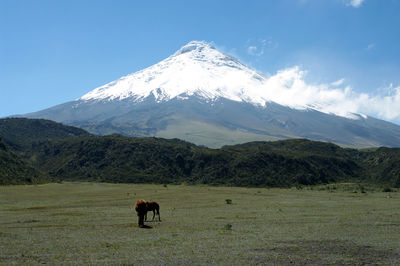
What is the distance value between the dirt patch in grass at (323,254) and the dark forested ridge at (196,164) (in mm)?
65496

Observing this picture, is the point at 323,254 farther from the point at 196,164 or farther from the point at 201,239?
the point at 196,164

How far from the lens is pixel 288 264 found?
1390 centimetres

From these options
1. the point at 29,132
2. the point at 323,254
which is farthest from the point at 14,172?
the point at 29,132

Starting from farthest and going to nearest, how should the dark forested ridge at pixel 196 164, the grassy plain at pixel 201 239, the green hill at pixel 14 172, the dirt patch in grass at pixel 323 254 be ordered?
the dark forested ridge at pixel 196 164, the green hill at pixel 14 172, the grassy plain at pixel 201 239, the dirt patch in grass at pixel 323 254

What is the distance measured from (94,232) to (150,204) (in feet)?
18.9

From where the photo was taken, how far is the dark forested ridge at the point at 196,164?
287 feet

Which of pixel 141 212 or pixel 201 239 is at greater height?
pixel 141 212

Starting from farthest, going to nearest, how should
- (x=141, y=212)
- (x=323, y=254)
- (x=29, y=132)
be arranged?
1. (x=29, y=132)
2. (x=141, y=212)
3. (x=323, y=254)

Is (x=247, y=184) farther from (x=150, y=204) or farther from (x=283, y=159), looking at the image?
(x=150, y=204)

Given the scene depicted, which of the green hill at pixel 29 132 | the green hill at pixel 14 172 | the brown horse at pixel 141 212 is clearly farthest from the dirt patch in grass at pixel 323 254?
the green hill at pixel 29 132

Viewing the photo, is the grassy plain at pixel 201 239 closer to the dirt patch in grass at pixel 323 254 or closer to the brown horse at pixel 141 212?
the dirt patch in grass at pixel 323 254

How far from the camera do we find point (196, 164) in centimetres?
9956

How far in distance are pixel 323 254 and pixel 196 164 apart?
277 ft

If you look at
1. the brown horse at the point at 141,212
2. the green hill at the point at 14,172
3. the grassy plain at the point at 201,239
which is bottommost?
the grassy plain at the point at 201,239
